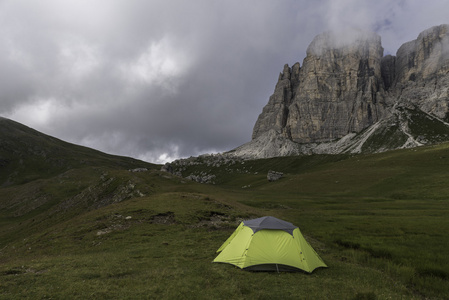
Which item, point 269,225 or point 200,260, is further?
point 200,260

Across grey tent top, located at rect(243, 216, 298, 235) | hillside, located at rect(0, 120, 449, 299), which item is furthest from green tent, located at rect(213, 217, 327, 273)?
hillside, located at rect(0, 120, 449, 299)

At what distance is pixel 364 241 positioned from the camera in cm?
2077

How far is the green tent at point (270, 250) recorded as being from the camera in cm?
1495

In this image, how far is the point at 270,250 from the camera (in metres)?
15.5

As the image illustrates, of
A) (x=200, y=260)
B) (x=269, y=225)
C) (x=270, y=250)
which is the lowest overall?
(x=200, y=260)

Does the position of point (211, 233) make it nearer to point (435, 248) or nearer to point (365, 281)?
point (365, 281)

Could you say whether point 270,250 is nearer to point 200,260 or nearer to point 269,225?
point 269,225

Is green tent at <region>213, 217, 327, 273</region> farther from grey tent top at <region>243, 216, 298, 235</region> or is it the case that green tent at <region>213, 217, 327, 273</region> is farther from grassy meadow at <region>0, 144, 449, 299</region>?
grassy meadow at <region>0, 144, 449, 299</region>

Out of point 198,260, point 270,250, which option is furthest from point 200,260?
point 270,250

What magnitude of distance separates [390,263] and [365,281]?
14.3 feet

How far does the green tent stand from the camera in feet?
49.0

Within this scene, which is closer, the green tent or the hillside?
the hillside

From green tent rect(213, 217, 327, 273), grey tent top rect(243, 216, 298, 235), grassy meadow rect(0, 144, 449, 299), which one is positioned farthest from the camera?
grey tent top rect(243, 216, 298, 235)

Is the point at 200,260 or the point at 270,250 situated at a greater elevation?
the point at 270,250
